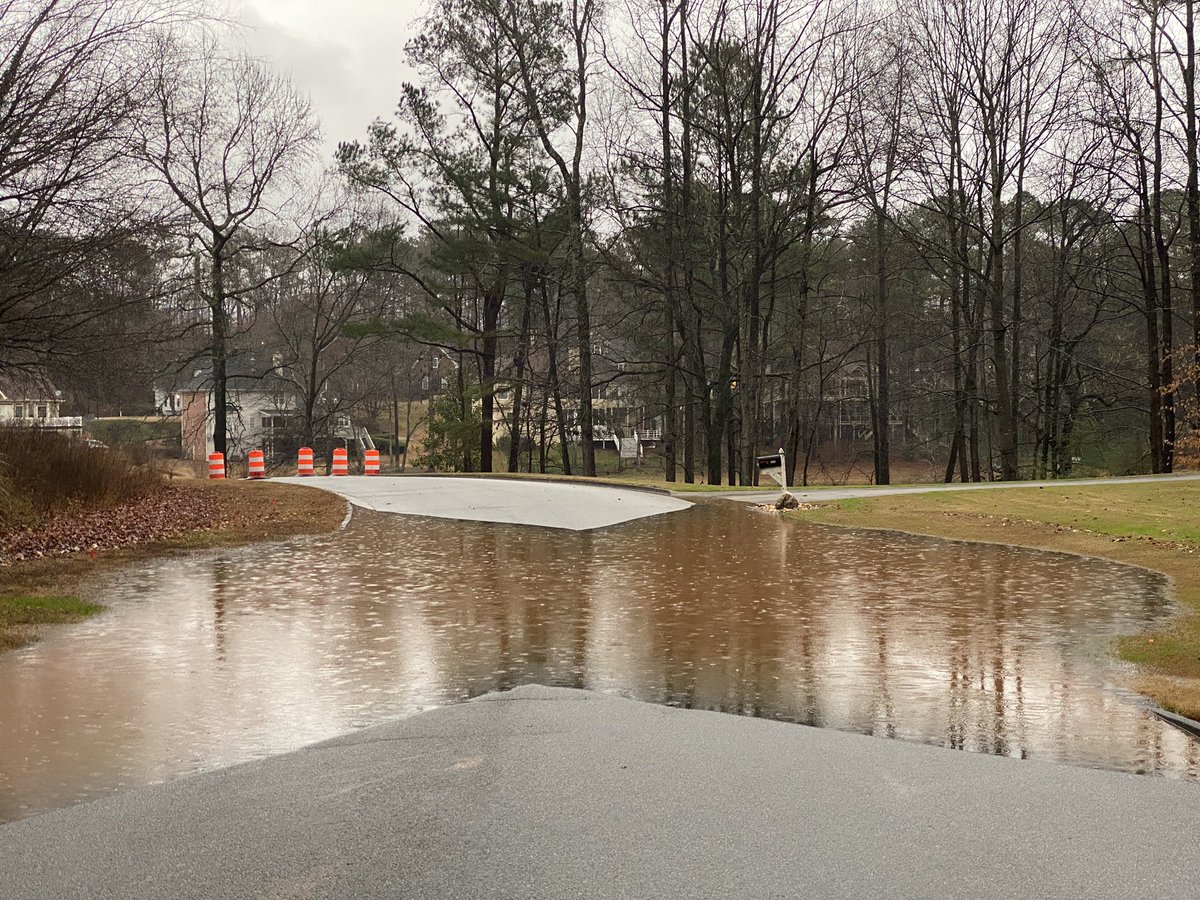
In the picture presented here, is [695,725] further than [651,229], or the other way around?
[651,229]

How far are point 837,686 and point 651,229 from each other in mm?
29373

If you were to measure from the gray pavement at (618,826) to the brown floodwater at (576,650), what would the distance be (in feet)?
1.69

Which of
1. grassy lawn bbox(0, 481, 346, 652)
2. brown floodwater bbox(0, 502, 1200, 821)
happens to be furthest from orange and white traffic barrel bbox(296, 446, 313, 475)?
brown floodwater bbox(0, 502, 1200, 821)

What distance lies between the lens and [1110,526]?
1705cm

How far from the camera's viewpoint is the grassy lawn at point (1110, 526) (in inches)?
311

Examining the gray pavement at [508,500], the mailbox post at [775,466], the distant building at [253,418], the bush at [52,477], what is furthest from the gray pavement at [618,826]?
the distant building at [253,418]

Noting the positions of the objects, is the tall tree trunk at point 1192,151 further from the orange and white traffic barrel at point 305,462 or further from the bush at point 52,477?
the bush at point 52,477

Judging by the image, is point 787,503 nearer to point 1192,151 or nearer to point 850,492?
point 850,492

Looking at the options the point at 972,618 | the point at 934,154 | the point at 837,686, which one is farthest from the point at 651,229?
the point at 837,686

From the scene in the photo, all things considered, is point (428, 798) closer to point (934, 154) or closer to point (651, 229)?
point (651, 229)

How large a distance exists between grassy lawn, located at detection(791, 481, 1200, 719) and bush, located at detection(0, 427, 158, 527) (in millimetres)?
12342

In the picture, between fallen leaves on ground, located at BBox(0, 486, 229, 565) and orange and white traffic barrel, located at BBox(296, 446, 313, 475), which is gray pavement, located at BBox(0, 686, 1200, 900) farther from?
orange and white traffic barrel, located at BBox(296, 446, 313, 475)

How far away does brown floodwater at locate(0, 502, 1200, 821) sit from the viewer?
19.6ft

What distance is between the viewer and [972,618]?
9727 mm
